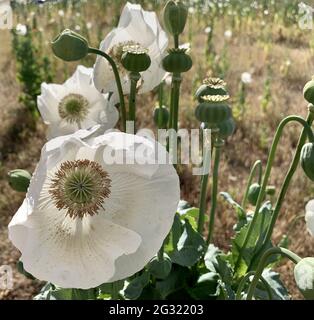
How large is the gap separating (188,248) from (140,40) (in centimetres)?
35

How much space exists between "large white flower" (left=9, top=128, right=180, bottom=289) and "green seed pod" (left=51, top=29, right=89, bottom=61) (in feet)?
0.46

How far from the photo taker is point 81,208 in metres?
0.68

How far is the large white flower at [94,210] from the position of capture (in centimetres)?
61

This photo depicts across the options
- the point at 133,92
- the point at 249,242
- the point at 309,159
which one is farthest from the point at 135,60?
the point at 249,242

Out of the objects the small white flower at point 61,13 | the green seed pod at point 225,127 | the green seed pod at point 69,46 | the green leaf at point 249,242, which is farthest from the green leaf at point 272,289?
the small white flower at point 61,13

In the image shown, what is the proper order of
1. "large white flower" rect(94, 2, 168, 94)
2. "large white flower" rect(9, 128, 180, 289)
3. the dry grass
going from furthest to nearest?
the dry grass → "large white flower" rect(94, 2, 168, 94) → "large white flower" rect(9, 128, 180, 289)

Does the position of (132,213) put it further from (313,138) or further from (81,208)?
(313,138)

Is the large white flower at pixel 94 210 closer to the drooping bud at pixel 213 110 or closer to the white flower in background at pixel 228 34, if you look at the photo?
the drooping bud at pixel 213 110

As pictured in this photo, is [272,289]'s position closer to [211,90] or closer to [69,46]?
[211,90]

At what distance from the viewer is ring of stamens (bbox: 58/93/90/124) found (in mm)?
960

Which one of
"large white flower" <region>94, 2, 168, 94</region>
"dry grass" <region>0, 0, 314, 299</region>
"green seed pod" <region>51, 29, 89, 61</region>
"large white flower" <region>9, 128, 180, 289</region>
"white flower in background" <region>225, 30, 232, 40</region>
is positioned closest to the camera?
"large white flower" <region>9, 128, 180, 289</region>

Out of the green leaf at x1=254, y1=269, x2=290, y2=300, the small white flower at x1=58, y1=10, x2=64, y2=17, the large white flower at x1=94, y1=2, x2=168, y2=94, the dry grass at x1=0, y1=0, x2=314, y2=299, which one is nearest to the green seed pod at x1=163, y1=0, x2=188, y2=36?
the large white flower at x1=94, y1=2, x2=168, y2=94

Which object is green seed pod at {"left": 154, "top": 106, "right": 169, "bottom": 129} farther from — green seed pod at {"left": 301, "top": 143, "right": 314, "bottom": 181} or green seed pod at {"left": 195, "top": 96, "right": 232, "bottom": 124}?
green seed pod at {"left": 301, "top": 143, "right": 314, "bottom": 181}
